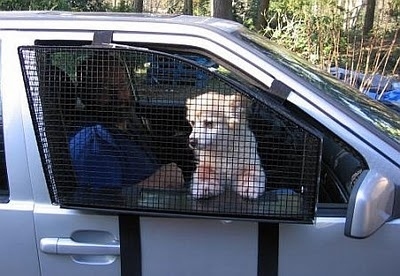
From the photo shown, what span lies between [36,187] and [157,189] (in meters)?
0.44

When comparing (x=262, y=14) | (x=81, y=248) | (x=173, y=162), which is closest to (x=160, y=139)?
(x=173, y=162)

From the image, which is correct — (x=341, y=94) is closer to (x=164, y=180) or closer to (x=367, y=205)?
(x=367, y=205)

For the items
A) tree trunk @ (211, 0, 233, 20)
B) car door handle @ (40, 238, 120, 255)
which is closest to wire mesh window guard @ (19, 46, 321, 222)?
car door handle @ (40, 238, 120, 255)

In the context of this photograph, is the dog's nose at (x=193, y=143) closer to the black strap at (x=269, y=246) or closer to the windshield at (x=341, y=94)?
the black strap at (x=269, y=246)

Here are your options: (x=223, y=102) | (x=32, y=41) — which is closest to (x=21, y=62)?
(x=32, y=41)

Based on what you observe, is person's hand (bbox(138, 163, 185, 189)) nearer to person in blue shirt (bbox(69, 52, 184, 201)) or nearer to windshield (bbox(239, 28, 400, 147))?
person in blue shirt (bbox(69, 52, 184, 201))

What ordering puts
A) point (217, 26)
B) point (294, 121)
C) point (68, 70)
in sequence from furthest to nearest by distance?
point (217, 26)
point (68, 70)
point (294, 121)

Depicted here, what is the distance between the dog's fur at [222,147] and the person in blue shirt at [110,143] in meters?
0.10

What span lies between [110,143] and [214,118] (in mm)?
397

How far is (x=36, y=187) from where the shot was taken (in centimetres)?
223

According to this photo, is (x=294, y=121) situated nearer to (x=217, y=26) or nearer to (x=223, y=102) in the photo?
(x=223, y=102)

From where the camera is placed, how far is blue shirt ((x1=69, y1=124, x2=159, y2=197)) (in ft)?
7.15

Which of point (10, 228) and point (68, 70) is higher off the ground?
point (68, 70)

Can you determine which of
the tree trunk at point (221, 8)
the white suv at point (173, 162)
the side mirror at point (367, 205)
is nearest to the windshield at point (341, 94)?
the white suv at point (173, 162)
